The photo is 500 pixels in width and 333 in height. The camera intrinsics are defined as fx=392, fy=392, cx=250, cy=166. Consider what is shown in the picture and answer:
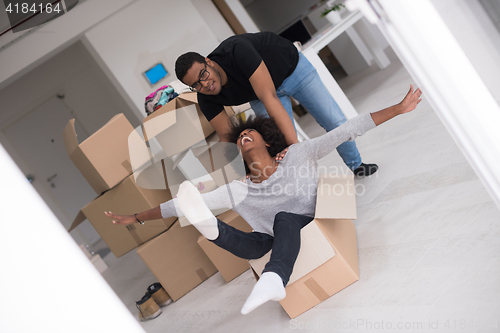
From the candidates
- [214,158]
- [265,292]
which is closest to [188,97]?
[214,158]

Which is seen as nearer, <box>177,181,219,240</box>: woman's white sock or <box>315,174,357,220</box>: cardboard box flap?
A: <box>177,181,219,240</box>: woman's white sock

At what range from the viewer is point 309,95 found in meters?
1.81

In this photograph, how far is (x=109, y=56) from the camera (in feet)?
10.9

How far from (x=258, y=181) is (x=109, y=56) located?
240 centimetres

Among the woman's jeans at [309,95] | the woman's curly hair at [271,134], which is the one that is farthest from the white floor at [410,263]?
the woman's curly hair at [271,134]

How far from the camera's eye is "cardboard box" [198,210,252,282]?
1.92m

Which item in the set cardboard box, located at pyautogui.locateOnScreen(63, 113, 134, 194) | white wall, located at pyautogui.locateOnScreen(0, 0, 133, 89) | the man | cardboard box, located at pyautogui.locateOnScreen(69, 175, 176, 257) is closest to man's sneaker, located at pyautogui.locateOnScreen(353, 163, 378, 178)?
the man

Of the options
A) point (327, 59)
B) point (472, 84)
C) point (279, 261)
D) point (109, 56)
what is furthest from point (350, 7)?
point (327, 59)

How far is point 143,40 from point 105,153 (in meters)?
1.76

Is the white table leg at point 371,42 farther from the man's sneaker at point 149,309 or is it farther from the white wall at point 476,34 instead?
the white wall at point 476,34

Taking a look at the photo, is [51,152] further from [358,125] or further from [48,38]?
[358,125]

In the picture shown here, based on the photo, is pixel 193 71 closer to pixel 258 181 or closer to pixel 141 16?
pixel 258 181

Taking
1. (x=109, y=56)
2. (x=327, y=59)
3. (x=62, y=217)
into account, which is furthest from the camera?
(x=327, y=59)

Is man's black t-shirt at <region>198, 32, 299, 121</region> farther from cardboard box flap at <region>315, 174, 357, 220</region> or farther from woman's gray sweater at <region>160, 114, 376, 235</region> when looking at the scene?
cardboard box flap at <region>315, 174, 357, 220</region>
